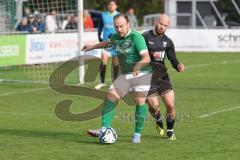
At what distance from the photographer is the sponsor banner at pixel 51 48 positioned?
23438 millimetres

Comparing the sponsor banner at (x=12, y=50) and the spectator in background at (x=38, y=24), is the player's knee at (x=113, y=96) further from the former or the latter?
the spectator in background at (x=38, y=24)

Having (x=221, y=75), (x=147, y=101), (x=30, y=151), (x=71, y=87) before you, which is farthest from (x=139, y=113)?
(x=221, y=75)

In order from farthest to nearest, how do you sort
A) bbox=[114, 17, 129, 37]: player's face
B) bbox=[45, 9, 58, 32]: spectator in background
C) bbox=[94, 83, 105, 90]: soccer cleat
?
bbox=[45, 9, 58, 32]: spectator in background → bbox=[94, 83, 105, 90]: soccer cleat → bbox=[114, 17, 129, 37]: player's face

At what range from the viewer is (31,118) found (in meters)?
13.5

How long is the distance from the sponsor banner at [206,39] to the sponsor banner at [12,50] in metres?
10.5

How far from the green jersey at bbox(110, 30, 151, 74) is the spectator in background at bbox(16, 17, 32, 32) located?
1485cm

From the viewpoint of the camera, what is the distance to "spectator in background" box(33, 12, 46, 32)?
2516cm

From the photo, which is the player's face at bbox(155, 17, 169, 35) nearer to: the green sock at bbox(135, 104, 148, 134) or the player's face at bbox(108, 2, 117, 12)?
the green sock at bbox(135, 104, 148, 134)

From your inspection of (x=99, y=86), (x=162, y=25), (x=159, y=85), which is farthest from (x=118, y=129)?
(x=99, y=86)

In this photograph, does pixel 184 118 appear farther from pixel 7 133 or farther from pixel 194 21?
pixel 194 21

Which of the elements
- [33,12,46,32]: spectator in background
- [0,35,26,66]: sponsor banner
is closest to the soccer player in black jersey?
[0,35,26,66]: sponsor banner

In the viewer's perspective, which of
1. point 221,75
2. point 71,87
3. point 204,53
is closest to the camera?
point 71,87

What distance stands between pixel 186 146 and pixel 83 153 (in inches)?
58.9

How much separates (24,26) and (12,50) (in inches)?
129
